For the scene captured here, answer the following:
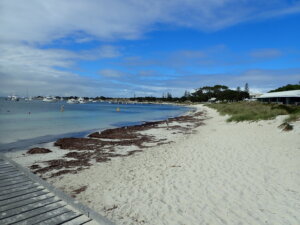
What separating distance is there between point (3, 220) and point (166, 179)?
14.4 feet

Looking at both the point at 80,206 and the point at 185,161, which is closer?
the point at 80,206

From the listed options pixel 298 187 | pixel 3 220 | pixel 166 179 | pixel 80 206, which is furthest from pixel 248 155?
pixel 3 220

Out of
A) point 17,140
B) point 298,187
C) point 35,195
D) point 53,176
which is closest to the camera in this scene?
point 35,195

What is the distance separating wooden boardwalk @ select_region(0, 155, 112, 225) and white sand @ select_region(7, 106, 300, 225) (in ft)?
2.77

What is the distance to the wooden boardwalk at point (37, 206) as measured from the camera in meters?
4.04

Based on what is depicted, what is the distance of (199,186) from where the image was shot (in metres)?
6.27

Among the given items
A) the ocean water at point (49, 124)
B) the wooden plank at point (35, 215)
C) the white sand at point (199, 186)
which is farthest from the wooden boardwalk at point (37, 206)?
the ocean water at point (49, 124)

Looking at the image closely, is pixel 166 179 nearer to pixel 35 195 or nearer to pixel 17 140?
pixel 35 195

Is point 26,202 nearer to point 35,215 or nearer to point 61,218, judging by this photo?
point 35,215

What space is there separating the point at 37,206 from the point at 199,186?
13.6 feet

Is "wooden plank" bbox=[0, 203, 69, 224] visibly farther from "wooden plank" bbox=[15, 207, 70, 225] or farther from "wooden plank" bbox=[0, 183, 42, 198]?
"wooden plank" bbox=[0, 183, 42, 198]

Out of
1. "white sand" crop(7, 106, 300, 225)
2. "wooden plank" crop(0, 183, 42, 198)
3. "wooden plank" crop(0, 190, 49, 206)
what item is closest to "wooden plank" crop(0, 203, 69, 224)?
"wooden plank" crop(0, 190, 49, 206)

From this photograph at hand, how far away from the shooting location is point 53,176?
7.94m

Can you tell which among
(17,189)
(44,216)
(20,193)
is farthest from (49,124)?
(44,216)
